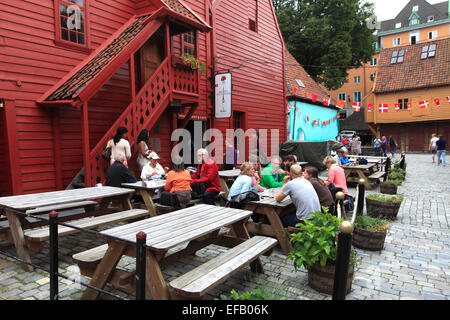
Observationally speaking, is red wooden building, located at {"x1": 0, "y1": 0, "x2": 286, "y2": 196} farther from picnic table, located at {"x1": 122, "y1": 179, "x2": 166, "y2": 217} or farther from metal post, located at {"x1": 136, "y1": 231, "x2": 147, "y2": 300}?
metal post, located at {"x1": 136, "y1": 231, "x2": 147, "y2": 300}

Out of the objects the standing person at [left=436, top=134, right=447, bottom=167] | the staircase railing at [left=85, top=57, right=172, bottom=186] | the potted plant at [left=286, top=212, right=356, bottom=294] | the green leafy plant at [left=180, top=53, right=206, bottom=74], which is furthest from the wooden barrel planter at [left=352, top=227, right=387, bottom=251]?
the standing person at [left=436, top=134, right=447, bottom=167]

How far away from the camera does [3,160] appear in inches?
270

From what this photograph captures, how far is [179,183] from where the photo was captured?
229 inches

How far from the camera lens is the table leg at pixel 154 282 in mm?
2758

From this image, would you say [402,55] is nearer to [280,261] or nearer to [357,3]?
[357,3]

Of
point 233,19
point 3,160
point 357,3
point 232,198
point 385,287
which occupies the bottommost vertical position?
point 385,287

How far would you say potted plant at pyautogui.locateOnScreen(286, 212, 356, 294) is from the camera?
3.54 meters

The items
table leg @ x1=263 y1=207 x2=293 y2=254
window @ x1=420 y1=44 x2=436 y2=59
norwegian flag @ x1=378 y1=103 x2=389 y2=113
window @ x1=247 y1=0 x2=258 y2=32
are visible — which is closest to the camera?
table leg @ x1=263 y1=207 x2=293 y2=254

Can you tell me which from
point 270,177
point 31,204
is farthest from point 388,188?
point 31,204

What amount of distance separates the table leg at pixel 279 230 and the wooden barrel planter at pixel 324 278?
1161mm

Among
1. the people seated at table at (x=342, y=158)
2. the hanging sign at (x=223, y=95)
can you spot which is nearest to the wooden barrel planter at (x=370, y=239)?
the people seated at table at (x=342, y=158)

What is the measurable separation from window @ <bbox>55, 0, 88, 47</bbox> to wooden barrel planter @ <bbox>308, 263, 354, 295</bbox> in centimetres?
776

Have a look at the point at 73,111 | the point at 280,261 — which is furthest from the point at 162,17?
the point at 280,261
